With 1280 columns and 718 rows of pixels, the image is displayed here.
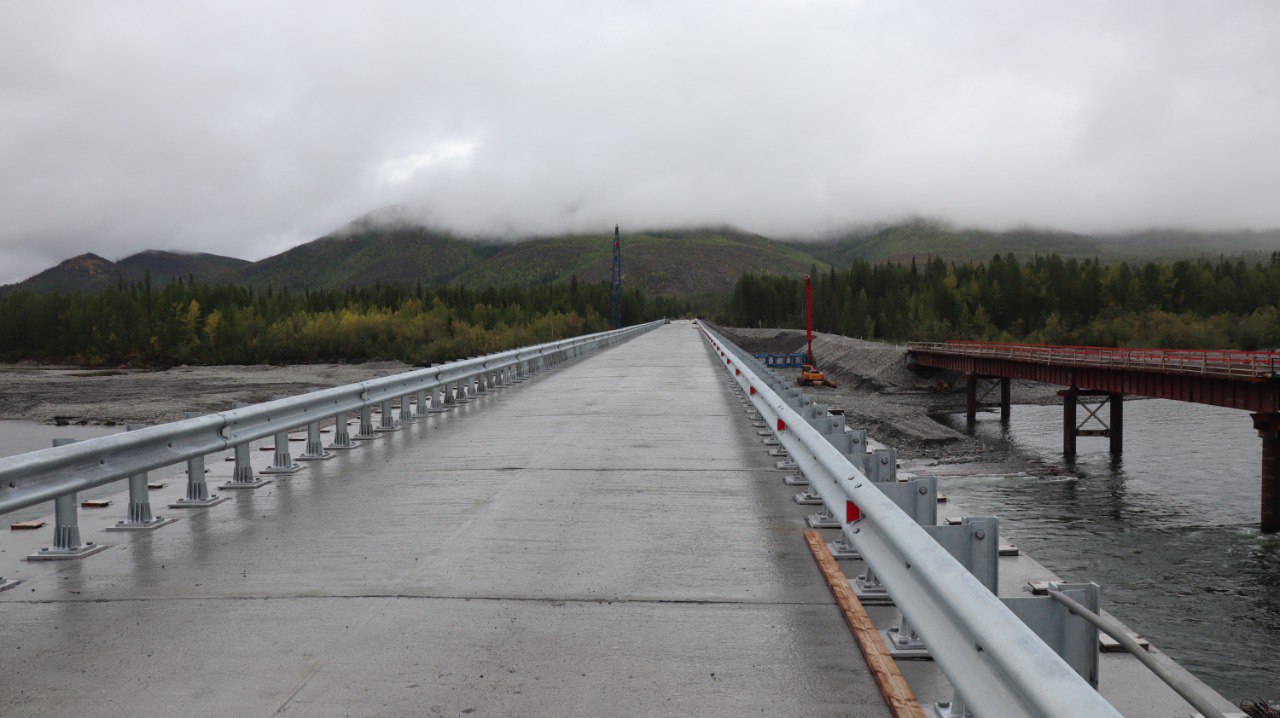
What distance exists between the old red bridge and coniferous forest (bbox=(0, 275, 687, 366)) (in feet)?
196

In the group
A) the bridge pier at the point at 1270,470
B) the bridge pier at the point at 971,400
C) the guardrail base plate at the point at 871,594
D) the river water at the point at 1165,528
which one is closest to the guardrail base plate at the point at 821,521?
the guardrail base plate at the point at 871,594

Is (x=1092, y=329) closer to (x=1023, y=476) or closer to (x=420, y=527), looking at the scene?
(x=1023, y=476)

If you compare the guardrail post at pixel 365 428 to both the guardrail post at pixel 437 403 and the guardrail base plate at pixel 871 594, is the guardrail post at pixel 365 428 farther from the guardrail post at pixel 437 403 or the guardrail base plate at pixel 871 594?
the guardrail base plate at pixel 871 594

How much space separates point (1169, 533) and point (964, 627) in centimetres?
2762

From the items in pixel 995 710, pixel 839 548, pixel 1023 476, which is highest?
pixel 995 710

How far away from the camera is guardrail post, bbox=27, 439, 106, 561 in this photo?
6.45 metres

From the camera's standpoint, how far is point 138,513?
7516 mm

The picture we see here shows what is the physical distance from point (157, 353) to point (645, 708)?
137777 mm

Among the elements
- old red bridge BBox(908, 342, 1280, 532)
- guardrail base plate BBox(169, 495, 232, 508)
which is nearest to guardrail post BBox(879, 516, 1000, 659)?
guardrail base plate BBox(169, 495, 232, 508)

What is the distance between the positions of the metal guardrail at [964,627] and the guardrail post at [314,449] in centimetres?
760

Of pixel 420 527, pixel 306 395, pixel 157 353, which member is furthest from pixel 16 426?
pixel 157 353

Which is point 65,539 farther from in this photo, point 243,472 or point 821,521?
point 821,521

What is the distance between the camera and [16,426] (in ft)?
157

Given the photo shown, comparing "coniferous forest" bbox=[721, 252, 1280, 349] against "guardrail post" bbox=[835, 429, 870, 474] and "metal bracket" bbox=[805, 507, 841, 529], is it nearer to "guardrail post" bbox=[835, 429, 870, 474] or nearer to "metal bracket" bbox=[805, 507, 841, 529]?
"metal bracket" bbox=[805, 507, 841, 529]
